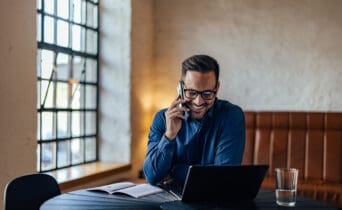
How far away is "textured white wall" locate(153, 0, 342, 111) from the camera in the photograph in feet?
13.0

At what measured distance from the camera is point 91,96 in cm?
405

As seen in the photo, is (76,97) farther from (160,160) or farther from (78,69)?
(160,160)

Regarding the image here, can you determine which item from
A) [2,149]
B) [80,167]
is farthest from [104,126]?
[2,149]

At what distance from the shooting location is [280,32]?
4094 millimetres

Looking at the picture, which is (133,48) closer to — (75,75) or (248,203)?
(75,75)

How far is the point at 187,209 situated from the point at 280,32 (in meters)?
2.89

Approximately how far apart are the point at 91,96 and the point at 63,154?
65 centimetres

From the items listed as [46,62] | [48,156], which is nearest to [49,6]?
[46,62]

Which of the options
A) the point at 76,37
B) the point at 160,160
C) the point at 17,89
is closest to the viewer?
the point at 160,160

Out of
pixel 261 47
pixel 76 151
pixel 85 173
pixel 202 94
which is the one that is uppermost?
pixel 261 47

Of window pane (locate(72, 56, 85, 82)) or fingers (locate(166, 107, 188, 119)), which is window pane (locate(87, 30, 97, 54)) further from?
fingers (locate(166, 107, 188, 119))

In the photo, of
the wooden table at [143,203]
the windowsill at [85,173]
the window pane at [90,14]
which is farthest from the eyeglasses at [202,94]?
the window pane at [90,14]

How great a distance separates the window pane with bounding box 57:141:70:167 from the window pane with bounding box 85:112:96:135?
1.16 ft

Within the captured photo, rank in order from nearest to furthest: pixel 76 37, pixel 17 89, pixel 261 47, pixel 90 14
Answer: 1. pixel 17 89
2. pixel 76 37
3. pixel 90 14
4. pixel 261 47
